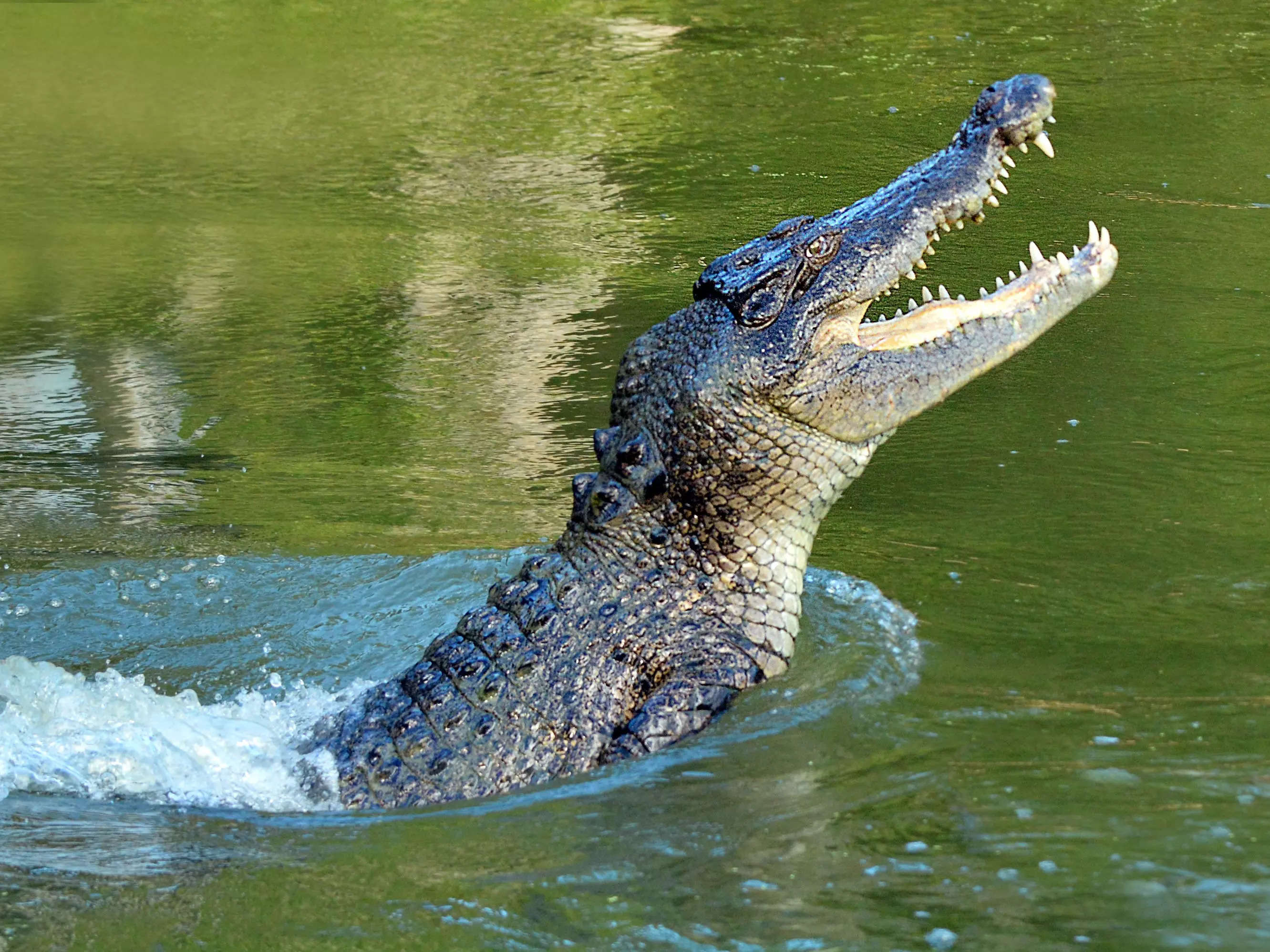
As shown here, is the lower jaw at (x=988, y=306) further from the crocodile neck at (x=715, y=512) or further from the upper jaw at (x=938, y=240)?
the crocodile neck at (x=715, y=512)

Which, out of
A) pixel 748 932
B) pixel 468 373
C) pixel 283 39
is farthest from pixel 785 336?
pixel 283 39

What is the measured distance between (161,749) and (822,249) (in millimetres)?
2332

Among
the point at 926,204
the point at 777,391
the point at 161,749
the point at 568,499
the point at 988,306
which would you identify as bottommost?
the point at 161,749

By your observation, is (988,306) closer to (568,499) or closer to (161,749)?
(568,499)

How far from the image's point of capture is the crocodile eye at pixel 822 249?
4477 millimetres

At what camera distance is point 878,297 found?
4.54 meters

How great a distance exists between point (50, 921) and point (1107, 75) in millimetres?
9966

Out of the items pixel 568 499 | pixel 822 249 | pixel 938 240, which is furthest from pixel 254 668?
pixel 938 240

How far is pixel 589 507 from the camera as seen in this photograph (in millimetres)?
4355

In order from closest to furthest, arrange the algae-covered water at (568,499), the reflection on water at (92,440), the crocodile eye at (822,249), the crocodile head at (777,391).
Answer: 1. the algae-covered water at (568,499)
2. the crocodile head at (777,391)
3. the crocodile eye at (822,249)
4. the reflection on water at (92,440)

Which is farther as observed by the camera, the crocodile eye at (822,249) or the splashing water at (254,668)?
the crocodile eye at (822,249)

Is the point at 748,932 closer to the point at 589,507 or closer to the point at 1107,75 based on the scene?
the point at 589,507

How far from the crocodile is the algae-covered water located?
16 centimetres

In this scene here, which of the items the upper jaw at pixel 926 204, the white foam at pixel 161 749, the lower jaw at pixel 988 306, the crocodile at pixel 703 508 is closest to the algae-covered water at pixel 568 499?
the white foam at pixel 161 749
